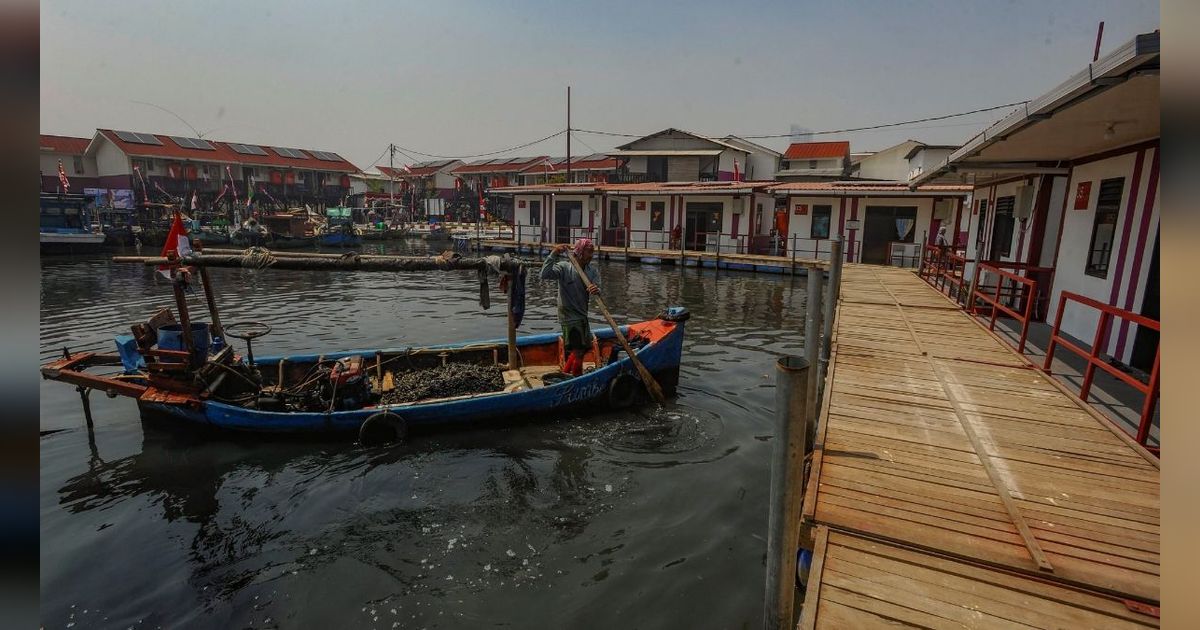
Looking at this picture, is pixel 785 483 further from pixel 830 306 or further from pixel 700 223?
pixel 700 223

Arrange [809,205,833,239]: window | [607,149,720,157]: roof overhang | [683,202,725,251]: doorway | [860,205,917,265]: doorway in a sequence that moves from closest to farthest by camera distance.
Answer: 1. [860,205,917,265]: doorway
2. [809,205,833,239]: window
3. [683,202,725,251]: doorway
4. [607,149,720,157]: roof overhang

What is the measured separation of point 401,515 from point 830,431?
4.96 metres

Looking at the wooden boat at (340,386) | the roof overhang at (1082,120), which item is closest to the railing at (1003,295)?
the roof overhang at (1082,120)

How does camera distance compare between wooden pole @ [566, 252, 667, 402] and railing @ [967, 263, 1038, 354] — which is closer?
railing @ [967, 263, 1038, 354]

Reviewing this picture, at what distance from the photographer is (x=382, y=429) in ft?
27.5

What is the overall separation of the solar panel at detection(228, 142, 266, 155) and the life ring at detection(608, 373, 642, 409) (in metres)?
53.0

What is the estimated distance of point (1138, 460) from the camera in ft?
16.2

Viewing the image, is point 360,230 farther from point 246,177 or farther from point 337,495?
point 337,495

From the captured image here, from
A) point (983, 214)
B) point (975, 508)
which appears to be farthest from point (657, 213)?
point (975, 508)

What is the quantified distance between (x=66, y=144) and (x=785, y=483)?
6099cm

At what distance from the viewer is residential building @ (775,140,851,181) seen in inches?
1558

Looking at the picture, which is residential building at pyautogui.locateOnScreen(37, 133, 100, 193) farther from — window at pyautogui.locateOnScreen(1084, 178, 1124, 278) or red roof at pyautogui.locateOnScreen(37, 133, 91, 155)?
window at pyautogui.locateOnScreen(1084, 178, 1124, 278)

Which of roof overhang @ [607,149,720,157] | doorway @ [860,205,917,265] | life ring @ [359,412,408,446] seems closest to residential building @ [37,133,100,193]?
roof overhang @ [607,149,720,157]

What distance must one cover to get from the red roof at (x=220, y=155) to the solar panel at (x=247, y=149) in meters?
0.32
